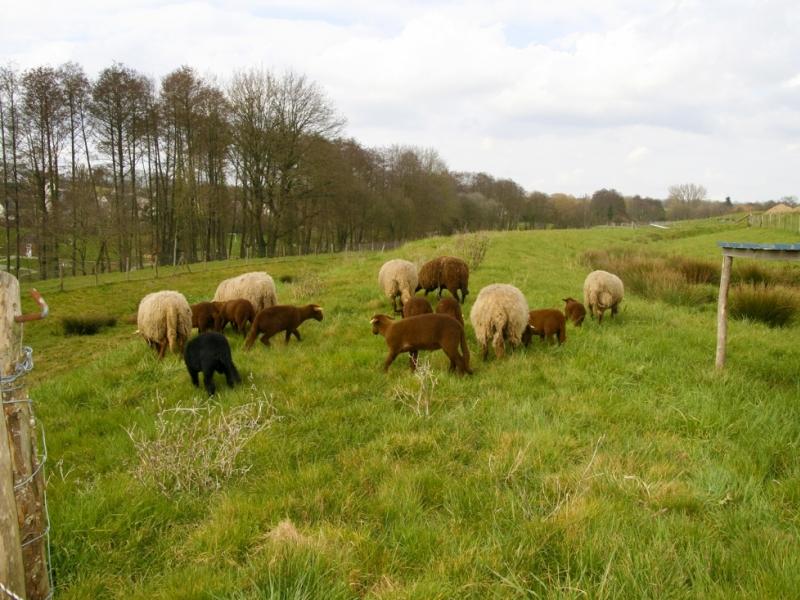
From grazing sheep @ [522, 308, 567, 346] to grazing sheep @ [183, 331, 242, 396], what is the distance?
14.6 feet

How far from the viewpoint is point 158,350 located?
8.62m

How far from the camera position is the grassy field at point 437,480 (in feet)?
9.27

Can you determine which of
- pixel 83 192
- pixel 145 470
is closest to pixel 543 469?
pixel 145 470

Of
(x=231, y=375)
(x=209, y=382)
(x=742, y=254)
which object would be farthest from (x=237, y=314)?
(x=742, y=254)

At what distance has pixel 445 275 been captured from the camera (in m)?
11.3

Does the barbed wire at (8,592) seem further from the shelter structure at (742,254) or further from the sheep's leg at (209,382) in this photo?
the shelter structure at (742,254)

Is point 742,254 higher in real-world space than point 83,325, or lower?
higher

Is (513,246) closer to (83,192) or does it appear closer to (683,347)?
(683,347)

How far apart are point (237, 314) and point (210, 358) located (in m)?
3.11

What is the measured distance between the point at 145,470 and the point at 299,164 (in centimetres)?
3666

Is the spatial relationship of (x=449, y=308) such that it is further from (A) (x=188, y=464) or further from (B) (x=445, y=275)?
(A) (x=188, y=464)

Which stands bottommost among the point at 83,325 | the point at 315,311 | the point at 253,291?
the point at 83,325

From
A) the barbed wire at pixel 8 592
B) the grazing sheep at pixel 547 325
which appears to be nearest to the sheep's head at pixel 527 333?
the grazing sheep at pixel 547 325

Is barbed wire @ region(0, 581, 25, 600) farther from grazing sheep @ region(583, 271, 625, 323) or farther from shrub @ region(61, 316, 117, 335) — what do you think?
shrub @ region(61, 316, 117, 335)
